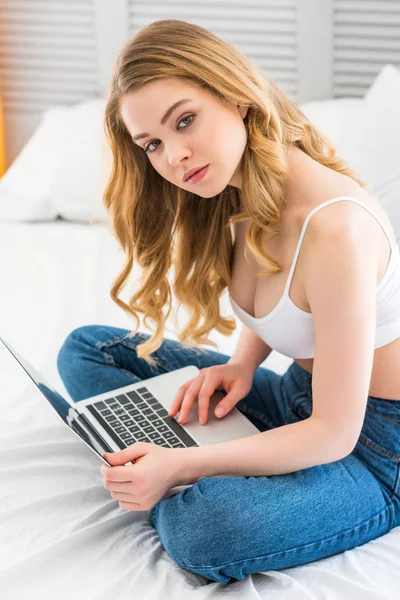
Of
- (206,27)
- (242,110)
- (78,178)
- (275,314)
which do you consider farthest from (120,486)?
(206,27)

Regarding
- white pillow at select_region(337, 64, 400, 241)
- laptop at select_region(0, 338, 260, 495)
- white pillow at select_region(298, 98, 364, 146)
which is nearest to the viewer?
laptop at select_region(0, 338, 260, 495)

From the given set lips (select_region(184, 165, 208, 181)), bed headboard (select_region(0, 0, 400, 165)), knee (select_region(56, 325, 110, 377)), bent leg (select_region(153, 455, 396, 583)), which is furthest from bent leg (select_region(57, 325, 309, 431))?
bed headboard (select_region(0, 0, 400, 165))

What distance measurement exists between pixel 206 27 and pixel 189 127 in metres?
1.66

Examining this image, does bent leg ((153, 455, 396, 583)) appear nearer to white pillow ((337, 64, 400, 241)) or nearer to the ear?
the ear

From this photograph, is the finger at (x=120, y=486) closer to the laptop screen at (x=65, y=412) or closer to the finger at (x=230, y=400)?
the laptop screen at (x=65, y=412)

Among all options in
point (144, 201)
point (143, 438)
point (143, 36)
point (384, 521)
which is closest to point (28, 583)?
point (143, 438)

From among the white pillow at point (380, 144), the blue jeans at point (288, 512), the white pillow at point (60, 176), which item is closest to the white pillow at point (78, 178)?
the white pillow at point (60, 176)

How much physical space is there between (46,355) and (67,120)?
112cm

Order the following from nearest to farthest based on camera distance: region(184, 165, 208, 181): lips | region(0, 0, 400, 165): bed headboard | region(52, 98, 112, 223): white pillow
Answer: region(184, 165, 208, 181): lips < region(52, 98, 112, 223): white pillow < region(0, 0, 400, 165): bed headboard

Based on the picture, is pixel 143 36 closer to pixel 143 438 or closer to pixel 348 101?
pixel 143 438

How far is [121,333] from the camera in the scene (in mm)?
1500

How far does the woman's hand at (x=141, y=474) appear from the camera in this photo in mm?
1058

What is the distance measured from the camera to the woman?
103 centimetres

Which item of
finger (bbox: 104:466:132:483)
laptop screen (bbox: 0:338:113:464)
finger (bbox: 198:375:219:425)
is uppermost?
laptop screen (bbox: 0:338:113:464)
